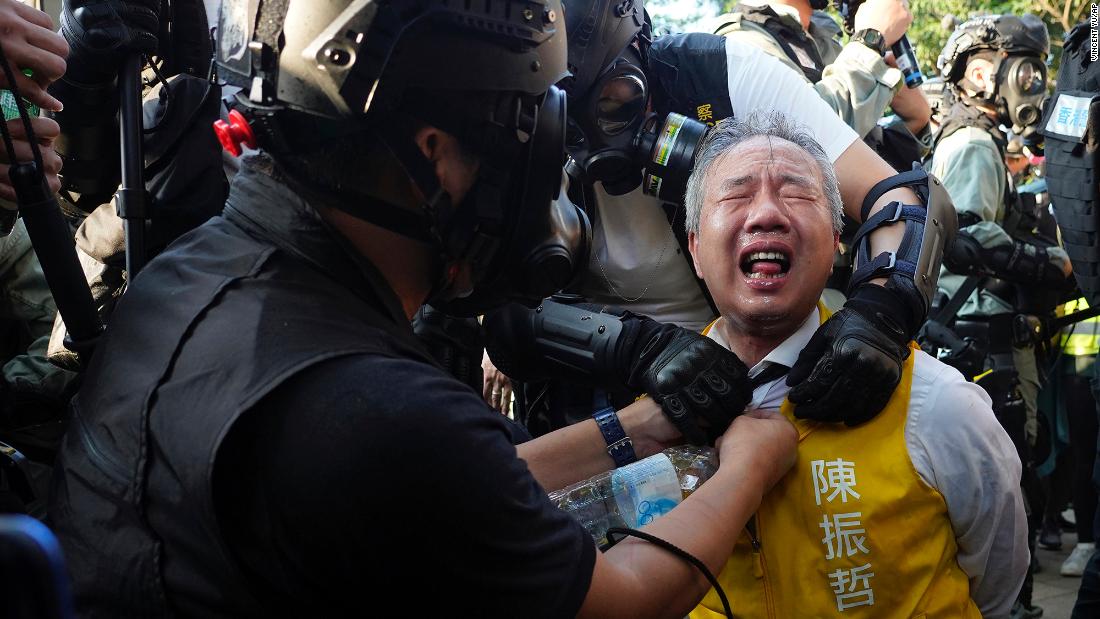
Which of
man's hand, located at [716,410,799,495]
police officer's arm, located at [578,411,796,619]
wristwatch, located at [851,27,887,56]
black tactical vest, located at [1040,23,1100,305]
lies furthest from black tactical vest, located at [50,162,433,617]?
wristwatch, located at [851,27,887,56]

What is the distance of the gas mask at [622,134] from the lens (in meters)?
2.81

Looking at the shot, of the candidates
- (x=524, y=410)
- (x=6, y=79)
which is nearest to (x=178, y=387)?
(x=6, y=79)

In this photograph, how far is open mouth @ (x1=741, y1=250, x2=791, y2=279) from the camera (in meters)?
2.44

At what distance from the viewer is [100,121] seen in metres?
2.82

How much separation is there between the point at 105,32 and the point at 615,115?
127cm

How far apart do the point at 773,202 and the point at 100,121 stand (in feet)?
5.68

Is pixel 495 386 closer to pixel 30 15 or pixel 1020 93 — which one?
pixel 30 15

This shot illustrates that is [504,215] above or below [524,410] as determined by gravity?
above

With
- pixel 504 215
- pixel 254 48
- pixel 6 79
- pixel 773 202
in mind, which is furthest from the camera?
pixel 773 202

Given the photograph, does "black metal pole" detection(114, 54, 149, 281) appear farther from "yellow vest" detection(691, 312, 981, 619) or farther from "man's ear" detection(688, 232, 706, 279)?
"yellow vest" detection(691, 312, 981, 619)

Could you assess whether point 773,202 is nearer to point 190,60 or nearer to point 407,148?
point 407,148

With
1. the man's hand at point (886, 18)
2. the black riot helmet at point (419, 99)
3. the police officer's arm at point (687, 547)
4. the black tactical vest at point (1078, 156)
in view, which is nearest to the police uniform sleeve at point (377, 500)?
the police officer's arm at point (687, 547)

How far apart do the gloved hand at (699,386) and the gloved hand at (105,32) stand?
4.82ft

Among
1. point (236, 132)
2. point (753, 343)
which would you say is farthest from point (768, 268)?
point (236, 132)
